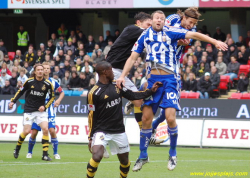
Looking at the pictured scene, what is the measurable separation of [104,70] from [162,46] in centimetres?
108

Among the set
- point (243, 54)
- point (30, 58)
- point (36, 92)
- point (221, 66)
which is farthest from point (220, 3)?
point (36, 92)

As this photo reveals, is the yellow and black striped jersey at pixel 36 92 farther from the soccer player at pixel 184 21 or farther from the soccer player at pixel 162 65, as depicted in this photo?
the soccer player at pixel 162 65

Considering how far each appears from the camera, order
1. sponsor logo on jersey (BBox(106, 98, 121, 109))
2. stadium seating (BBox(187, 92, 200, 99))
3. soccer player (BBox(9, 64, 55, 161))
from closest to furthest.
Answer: sponsor logo on jersey (BBox(106, 98, 121, 109))
soccer player (BBox(9, 64, 55, 161))
stadium seating (BBox(187, 92, 200, 99))

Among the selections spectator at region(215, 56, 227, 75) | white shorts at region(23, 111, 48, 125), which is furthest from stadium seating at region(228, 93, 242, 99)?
white shorts at region(23, 111, 48, 125)

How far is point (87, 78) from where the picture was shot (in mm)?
25297

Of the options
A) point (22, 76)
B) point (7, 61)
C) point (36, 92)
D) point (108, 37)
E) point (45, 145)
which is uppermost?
point (108, 37)

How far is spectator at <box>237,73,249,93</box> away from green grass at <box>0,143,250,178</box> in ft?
17.4

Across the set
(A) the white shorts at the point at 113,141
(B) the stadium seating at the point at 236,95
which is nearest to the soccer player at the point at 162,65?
(A) the white shorts at the point at 113,141

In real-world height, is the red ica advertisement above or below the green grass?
above

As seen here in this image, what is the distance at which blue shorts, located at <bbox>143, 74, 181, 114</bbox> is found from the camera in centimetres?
944

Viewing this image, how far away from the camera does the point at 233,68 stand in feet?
77.6

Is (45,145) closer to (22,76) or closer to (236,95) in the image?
(236,95)

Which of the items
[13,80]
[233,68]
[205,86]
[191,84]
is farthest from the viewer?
[13,80]

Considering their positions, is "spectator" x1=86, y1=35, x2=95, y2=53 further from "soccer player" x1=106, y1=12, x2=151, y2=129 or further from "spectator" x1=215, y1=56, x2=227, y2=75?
"soccer player" x1=106, y1=12, x2=151, y2=129
